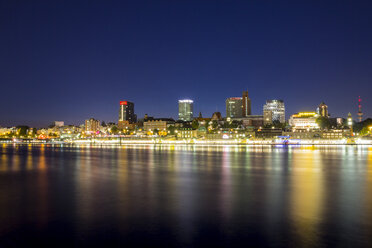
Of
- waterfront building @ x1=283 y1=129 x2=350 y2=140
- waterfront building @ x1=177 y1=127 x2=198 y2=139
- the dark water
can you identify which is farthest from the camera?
waterfront building @ x1=177 y1=127 x2=198 y2=139

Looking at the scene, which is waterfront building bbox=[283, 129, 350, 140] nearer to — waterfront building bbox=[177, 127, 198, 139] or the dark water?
waterfront building bbox=[177, 127, 198, 139]

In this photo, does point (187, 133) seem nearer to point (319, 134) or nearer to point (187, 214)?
point (319, 134)

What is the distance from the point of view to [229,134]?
18200cm

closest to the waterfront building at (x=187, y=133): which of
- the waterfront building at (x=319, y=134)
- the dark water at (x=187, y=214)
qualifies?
the waterfront building at (x=319, y=134)

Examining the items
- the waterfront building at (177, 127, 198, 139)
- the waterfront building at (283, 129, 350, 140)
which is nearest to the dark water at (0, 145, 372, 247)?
the waterfront building at (283, 129, 350, 140)

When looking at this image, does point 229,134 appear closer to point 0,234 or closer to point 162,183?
point 162,183

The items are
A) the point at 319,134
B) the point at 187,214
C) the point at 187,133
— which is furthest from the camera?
the point at 187,133

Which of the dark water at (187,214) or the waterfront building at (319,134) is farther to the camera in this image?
the waterfront building at (319,134)

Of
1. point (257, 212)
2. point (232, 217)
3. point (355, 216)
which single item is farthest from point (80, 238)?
point (355, 216)

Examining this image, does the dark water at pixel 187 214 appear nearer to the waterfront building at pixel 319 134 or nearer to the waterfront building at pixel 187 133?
the waterfront building at pixel 319 134

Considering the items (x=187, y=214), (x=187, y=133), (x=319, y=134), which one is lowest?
(x=187, y=214)

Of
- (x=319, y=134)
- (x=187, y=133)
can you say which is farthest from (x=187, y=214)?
(x=319, y=134)

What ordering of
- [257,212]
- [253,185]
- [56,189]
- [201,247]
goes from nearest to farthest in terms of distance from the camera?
1. [201,247]
2. [257,212]
3. [56,189]
4. [253,185]

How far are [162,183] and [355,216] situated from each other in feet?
43.8
